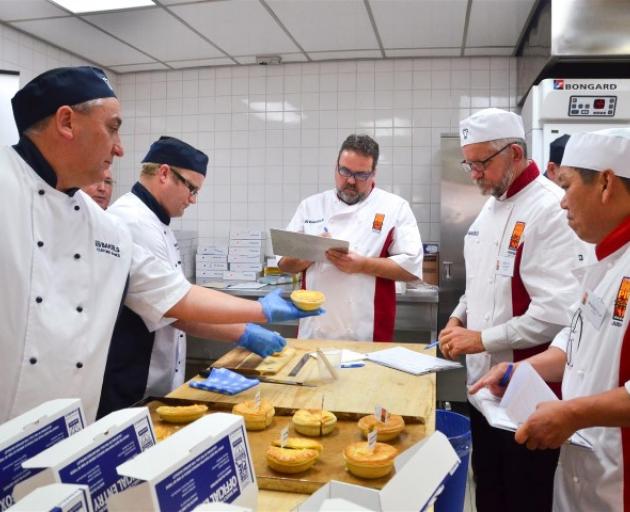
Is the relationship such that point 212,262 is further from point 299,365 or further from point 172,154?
point 299,365

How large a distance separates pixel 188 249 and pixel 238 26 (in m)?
2.04

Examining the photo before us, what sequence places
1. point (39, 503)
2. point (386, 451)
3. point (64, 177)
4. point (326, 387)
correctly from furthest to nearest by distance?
point (326, 387) → point (64, 177) → point (386, 451) → point (39, 503)

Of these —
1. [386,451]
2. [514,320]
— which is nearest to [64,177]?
[386,451]

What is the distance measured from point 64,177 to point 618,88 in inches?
136

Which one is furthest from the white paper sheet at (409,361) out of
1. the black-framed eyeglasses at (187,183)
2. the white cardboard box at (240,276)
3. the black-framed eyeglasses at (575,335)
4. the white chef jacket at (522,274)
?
the white cardboard box at (240,276)

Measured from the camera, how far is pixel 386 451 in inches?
45.6

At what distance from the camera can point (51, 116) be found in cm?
138

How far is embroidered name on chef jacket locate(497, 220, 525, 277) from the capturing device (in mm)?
1948

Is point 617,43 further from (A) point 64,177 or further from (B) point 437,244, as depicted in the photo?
(A) point 64,177

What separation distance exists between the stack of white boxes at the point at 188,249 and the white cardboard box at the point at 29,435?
160 inches

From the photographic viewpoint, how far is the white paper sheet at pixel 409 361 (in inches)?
76.4

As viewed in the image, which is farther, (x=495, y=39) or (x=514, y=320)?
(x=495, y=39)

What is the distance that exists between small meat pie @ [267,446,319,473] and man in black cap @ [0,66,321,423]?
603 millimetres

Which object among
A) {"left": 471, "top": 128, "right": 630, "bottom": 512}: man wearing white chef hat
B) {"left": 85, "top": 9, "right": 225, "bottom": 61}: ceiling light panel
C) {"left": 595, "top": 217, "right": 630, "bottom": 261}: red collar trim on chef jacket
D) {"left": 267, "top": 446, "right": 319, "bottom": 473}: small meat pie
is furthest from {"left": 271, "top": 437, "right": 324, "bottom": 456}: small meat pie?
{"left": 85, "top": 9, "right": 225, "bottom": 61}: ceiling light panel
